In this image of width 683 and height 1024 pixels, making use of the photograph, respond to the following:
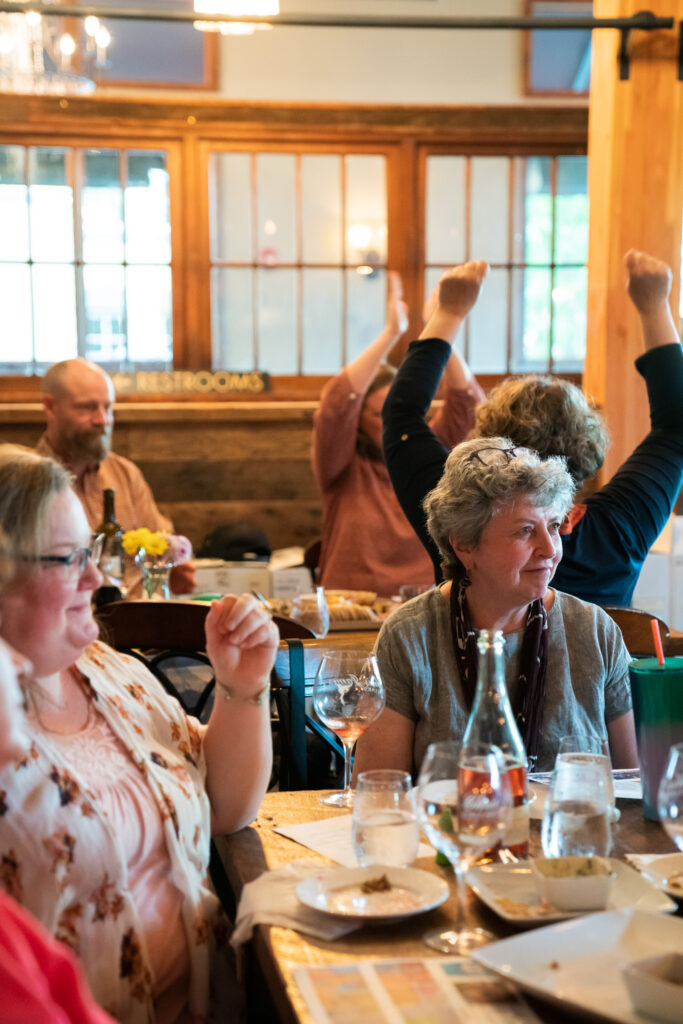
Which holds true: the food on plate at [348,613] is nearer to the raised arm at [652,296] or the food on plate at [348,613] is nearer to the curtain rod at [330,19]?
the raised arm at [652,296]

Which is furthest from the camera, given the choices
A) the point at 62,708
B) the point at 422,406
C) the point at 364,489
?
the point at 364,489

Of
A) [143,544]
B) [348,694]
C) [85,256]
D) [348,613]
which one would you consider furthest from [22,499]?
[85,256]

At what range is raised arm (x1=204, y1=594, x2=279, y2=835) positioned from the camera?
1.45 meters

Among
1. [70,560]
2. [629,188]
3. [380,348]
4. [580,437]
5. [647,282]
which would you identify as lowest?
[70,560]

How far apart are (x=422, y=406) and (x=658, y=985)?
1.56 metres

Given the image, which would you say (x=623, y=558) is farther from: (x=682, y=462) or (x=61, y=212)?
(x=61, y=212)

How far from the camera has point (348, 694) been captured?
1.56m

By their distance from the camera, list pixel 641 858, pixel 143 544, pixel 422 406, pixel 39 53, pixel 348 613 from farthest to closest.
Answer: pixel 39 53, pixel 143 544, pixel 348 613, pixel 422 406, pixel 641 858

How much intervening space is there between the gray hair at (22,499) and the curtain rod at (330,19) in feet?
7.04

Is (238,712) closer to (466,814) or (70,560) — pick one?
(70,560)

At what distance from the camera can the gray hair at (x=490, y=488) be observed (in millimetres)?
1753

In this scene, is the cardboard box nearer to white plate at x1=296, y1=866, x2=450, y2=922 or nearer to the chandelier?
the chandelier

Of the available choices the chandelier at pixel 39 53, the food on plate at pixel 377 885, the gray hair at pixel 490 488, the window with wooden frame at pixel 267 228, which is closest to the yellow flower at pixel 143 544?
the gray hair at pixel 490 488

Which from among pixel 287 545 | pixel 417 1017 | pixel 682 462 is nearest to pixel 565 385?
pixel 682 462
